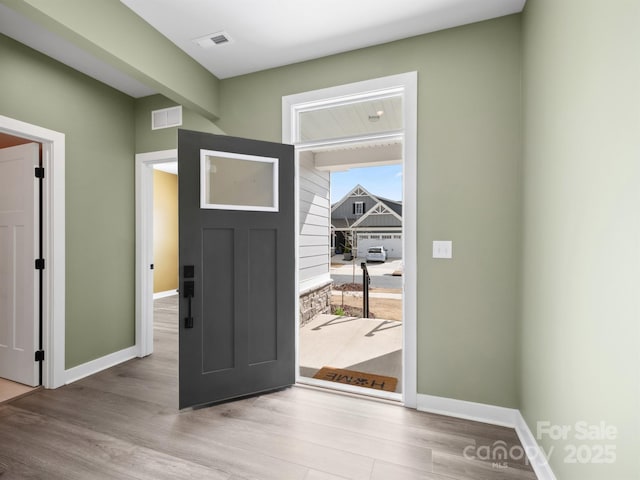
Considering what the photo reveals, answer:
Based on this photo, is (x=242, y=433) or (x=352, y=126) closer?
(x=242, y=433)

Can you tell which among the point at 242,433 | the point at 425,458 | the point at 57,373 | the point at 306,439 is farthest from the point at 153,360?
the point at 425,458

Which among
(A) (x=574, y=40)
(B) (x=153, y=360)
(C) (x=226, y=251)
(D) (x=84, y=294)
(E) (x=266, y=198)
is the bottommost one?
(B) (x=153, y=360)

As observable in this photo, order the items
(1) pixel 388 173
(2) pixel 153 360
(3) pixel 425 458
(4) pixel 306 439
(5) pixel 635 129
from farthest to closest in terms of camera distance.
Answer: (1) pixel 388 173 < (2) pixel 153 360 < (4) pixel 306 439 < (3) pixel 425 458 < (5) pixel 635 129

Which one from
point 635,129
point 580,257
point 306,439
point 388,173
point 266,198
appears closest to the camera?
point 635,129

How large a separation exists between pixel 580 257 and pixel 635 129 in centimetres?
55

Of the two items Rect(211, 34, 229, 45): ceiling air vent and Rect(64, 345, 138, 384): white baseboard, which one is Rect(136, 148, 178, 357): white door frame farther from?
Rect(211, 34, 229, 45): ceiling air vent

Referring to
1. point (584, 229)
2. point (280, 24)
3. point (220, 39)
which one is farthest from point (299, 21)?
point (584, 229)

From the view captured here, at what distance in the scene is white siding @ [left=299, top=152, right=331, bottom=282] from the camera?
15.4 feet

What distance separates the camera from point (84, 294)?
2.98 meters

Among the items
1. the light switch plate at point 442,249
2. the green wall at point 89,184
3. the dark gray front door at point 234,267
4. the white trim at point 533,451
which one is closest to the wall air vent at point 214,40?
the dark gray front door at point 234,267

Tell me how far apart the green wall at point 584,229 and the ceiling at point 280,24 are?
620mm

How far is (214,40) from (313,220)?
301 cm

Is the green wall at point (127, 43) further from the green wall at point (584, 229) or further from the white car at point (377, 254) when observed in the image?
the white car at point (377, 254)

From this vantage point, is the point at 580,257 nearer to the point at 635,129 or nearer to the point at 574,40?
the point at 635,129
